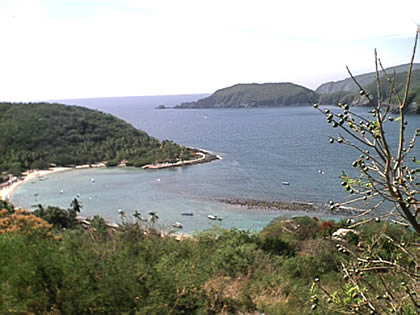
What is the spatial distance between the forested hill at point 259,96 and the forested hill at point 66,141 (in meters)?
87.5

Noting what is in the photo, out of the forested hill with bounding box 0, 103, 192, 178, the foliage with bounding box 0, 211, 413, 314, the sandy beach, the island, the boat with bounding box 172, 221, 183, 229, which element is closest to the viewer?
the foliage with bounding box 0, 211, 413, 314

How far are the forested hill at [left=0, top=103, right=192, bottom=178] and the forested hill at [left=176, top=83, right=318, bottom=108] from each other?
3444 inches

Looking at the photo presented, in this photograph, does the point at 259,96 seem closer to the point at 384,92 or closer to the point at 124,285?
the point at 384,92

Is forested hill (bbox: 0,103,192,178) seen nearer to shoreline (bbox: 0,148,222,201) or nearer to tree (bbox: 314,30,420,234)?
shoreline (bbox: 0,148,222,201)

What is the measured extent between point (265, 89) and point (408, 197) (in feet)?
540

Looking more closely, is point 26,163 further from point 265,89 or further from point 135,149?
point 265,89

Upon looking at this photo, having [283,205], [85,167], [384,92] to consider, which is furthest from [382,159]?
[85,167]

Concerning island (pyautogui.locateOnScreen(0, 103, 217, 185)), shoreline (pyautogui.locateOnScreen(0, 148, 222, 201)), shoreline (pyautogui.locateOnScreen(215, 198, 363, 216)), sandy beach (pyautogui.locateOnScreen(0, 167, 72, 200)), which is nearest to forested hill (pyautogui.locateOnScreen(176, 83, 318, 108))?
island (pyautogui.locateOnScreen(0, 103, 217, 185))

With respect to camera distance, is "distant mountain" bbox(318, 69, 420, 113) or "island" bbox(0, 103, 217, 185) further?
"distant mountain" bbox(318, 69, 420, 113)

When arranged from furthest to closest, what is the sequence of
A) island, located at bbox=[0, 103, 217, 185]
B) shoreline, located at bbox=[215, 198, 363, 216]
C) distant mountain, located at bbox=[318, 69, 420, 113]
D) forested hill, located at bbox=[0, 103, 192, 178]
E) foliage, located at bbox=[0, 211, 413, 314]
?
distant mountain, located at bbox=[318, 69, 420, 113] → forested hill, located at bbox=[0, 103, 192, 178] → island, located at bbox=[0, 103, 217, 185] → shoreline, located at bbox=[215, 198, 363, 216] → foliage, located at bbox=[0, 211, 413, 314]

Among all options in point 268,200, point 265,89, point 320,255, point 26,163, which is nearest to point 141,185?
point 268,200

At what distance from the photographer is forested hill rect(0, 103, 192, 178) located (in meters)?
54.4

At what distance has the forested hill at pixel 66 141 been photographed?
54.4 meters

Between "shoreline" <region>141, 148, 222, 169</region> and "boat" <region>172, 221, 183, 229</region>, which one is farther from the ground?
"shoreline" <region>141, 148, 222, 169</region>
